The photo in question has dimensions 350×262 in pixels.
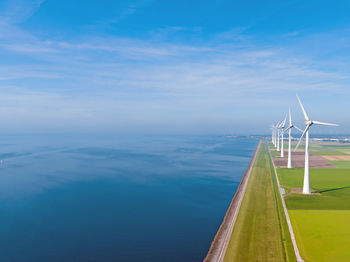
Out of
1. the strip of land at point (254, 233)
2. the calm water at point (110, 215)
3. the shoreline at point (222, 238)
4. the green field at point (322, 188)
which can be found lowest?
the calm water at point (110, 215)

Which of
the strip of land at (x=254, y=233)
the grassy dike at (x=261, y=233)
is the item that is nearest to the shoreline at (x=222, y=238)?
the strip of land at (x=254, y=233)

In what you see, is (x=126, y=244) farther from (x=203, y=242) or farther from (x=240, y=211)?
(x=240, y=211)

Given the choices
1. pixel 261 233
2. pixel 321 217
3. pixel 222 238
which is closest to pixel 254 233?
pixel 261 233

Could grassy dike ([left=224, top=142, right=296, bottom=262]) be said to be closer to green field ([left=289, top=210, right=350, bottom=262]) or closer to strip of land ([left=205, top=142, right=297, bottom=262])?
strip of land ([left=205, top=142, right=297, bottom=262])

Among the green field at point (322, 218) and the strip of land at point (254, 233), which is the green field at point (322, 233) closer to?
the green field at point (322, 218)

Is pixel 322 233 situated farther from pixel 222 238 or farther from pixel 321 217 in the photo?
pixel 222 238

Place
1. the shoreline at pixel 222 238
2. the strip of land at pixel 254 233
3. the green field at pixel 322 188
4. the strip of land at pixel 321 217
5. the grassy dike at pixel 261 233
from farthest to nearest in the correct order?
the green field at pixel 322 188 < the strip of land at pixel 321 217 < the shoreline at pixel 222 238 < the strip of land at pixel 254 233 < the grassy dike at pixel 261 233

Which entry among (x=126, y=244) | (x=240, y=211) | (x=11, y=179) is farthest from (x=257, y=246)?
(x=11, y=179)

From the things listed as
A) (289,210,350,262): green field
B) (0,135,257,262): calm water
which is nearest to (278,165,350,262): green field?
(289,210,350,262): green field
